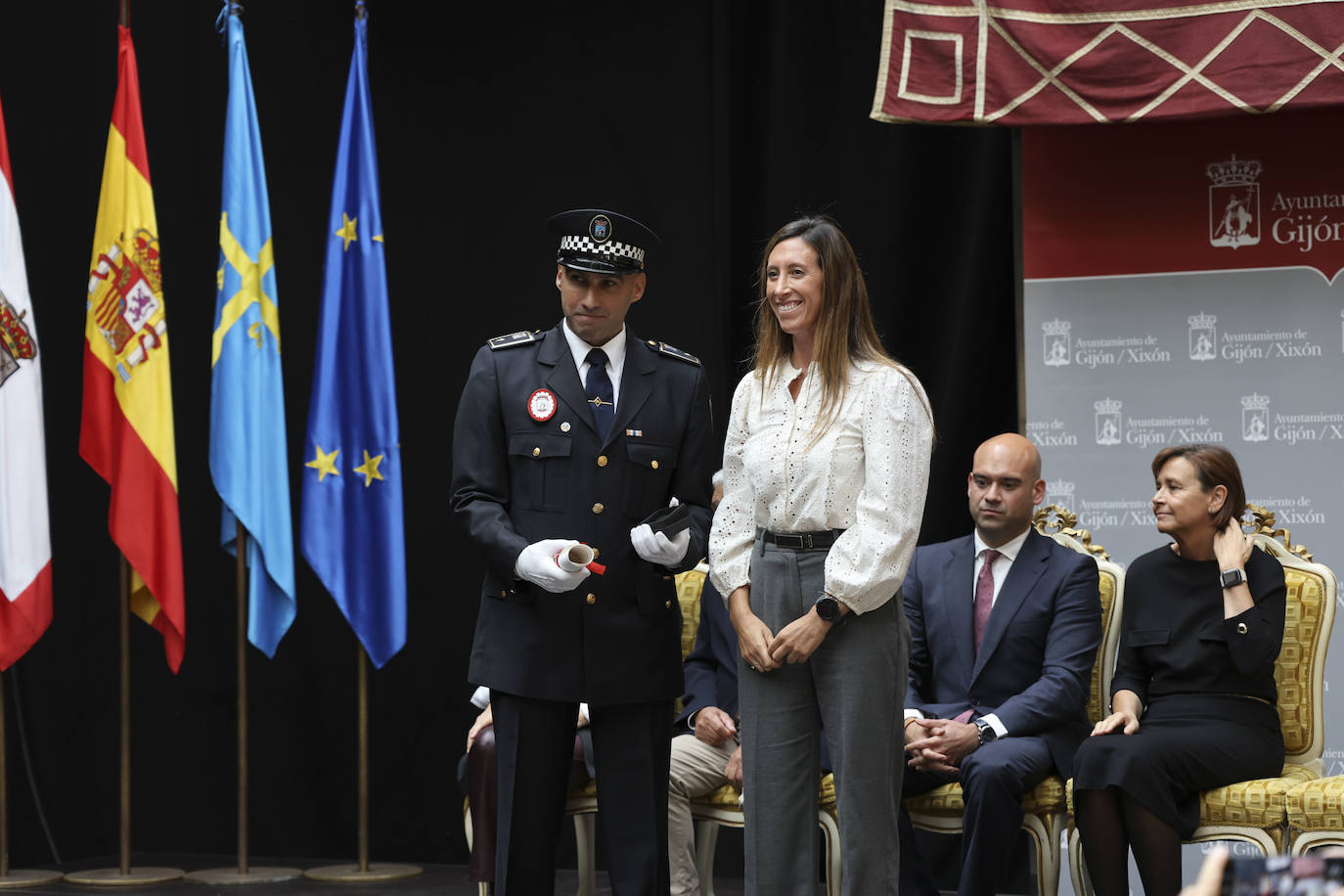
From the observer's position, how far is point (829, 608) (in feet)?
8.92

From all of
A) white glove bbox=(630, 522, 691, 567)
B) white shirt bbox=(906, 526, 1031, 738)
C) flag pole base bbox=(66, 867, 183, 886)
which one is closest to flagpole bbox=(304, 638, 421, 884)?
flag pole base bbox=(66, 867, 183, 886)

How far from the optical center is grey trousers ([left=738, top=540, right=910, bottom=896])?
108 inches

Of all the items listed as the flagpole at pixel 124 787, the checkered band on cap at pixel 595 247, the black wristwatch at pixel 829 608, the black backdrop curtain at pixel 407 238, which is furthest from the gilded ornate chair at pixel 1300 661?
the flagpole at pixel 124 787

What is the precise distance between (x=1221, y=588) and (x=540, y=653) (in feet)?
5.19

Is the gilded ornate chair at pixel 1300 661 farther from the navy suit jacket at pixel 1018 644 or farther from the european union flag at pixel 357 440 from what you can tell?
the european union flag at pixel 357 440

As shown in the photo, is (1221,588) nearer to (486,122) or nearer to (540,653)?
(540,653)

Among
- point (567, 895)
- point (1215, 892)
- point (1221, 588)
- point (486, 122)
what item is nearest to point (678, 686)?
point (1221, 588)

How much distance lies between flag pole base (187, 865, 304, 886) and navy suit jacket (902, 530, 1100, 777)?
7.55ft

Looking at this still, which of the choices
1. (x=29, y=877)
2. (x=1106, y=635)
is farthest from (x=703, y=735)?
(x=29, y=877)

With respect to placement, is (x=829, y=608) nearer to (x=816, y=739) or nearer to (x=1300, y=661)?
(x=816, y=739)

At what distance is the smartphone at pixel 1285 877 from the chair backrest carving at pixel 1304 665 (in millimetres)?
2148

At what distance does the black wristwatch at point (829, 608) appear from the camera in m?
2.72

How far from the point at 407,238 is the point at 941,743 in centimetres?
305

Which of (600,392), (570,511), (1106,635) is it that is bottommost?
(1106,635)
